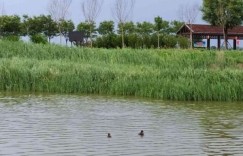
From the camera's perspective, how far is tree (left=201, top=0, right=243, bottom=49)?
49969mm

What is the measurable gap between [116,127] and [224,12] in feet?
130

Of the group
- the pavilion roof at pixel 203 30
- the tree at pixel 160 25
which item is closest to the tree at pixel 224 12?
the pavilion roof at pixel 203 30

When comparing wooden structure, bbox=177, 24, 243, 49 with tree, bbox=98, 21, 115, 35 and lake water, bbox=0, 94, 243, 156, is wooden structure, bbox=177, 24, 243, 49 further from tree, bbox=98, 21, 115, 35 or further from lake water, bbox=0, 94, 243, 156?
lake water, bbox=0, 94, 243, 156

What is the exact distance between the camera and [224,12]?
50531 mm

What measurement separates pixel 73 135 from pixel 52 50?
1965 cm

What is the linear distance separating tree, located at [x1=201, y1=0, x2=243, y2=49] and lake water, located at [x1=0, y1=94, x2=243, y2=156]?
31686 mm

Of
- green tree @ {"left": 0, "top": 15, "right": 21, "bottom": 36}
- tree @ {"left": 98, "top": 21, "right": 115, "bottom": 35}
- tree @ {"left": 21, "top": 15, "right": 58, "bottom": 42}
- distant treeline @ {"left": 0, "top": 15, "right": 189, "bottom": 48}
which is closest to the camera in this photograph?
distant treeline @ {"left": 0, "top": 15, "right": 189, "bottom": 48}

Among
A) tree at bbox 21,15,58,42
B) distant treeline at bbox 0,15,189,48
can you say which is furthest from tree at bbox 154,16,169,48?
tree at bbox 21,15,58,42

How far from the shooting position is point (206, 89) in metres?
20.9

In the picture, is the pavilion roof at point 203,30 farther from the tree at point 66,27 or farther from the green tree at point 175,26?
the tree at point 66,27

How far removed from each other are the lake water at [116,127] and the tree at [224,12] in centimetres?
3169

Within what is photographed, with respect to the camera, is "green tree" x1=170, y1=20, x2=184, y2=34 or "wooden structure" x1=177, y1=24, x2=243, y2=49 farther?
"green tree" x1=170, y1=20, x2=184, y2=34

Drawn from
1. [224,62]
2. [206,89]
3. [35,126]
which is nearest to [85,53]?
[224,62]

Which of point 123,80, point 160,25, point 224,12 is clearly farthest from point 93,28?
point 123,80
